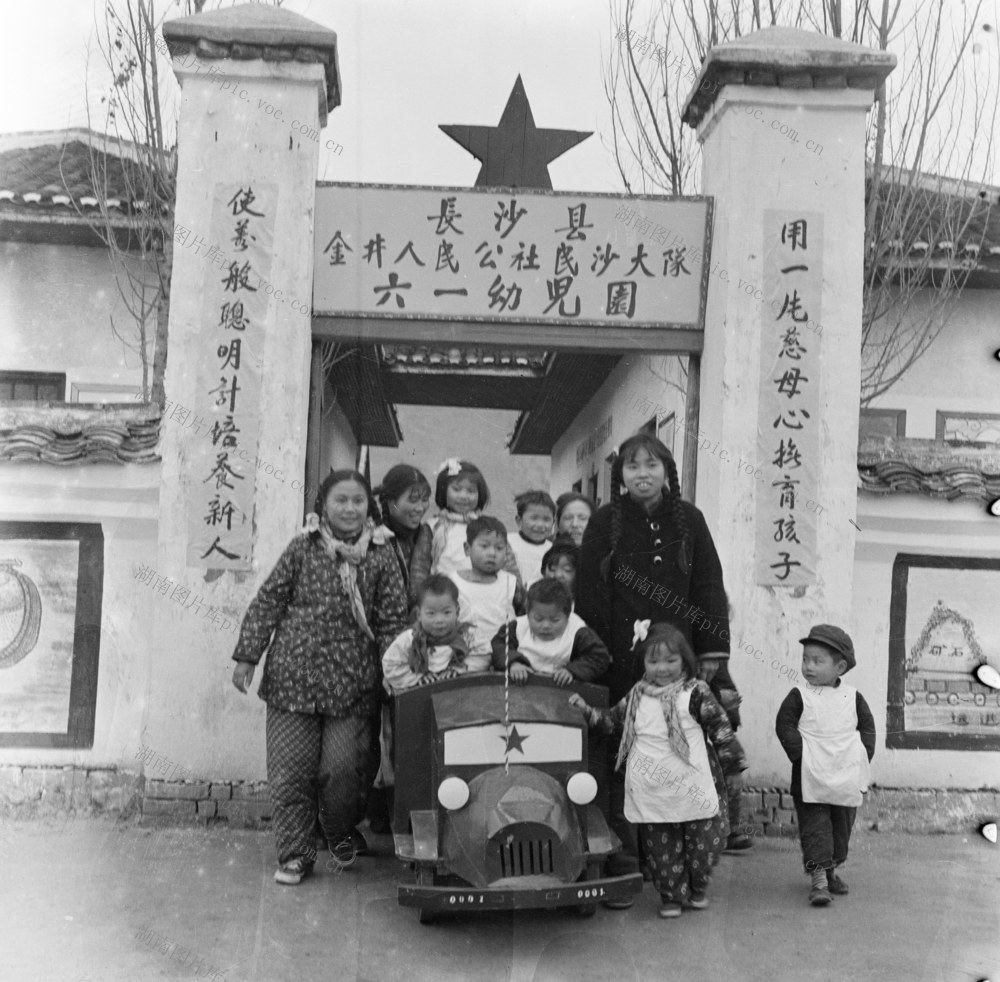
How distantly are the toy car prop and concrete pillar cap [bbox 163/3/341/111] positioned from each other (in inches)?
138

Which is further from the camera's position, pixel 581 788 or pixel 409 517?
pixel 409 517

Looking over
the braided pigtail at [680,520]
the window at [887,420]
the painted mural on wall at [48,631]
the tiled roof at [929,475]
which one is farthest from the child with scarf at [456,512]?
the window at [887,420]

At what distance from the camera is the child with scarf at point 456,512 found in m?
5.68

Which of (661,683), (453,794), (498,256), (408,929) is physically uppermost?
(498,256)

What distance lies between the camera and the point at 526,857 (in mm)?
4121

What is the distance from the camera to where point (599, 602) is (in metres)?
5.18

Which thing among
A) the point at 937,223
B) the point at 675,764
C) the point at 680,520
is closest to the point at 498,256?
the point at 680,520

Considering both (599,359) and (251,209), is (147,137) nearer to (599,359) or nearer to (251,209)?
(251,209)

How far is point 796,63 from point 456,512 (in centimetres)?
297

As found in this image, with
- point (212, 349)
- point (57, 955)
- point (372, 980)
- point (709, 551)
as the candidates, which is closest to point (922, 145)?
point (709, 551)

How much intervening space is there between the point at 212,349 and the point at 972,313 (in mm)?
6823

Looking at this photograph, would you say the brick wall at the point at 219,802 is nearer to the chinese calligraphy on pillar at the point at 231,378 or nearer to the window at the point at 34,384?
the chinese calligraphy on pillar at the point at 231,378

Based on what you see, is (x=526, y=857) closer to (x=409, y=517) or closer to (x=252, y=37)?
(x=409, y=517)

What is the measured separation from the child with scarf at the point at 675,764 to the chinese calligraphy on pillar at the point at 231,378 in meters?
2.30
